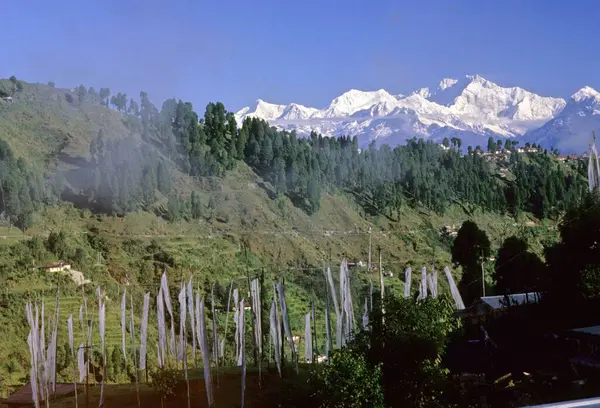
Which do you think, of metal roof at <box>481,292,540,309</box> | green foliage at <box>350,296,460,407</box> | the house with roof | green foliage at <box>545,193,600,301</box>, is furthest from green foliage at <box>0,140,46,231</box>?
green foliage at <box>350,296,460,407</box>

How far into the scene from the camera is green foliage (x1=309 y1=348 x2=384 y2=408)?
11617 millimetres

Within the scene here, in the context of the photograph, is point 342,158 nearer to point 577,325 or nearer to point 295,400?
point 577,325

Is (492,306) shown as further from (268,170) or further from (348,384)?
(268,170)

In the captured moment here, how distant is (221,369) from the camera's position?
2184 cm

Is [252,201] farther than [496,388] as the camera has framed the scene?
Yes

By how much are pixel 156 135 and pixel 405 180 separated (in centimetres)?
3299

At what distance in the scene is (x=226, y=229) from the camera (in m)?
51.9

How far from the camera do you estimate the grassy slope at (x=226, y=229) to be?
4066 cm

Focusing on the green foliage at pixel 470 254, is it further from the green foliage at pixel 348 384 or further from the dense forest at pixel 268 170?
the green foliage at pixel 348 384

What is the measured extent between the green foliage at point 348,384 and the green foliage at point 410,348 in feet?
2.45

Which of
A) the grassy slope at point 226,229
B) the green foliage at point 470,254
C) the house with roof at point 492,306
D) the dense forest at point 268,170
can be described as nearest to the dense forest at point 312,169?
the dense forest at point 268,170

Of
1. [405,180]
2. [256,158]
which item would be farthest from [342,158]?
[256,158]

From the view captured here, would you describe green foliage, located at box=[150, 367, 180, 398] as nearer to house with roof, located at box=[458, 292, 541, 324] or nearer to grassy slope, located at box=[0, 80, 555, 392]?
grassy slope, located at box=[0, 80, 555, 392]

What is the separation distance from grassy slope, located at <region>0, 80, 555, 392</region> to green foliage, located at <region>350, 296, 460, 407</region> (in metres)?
18.5
